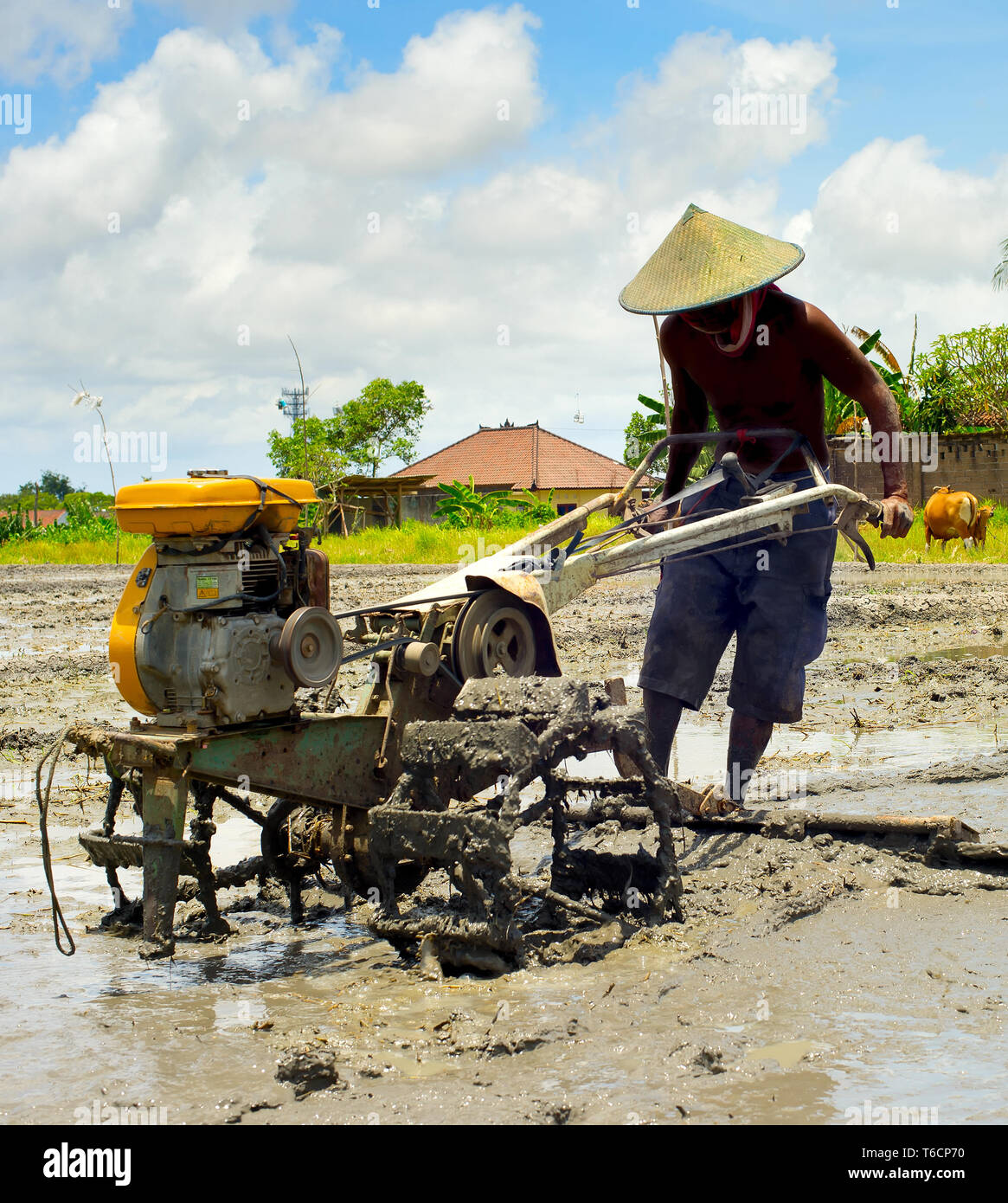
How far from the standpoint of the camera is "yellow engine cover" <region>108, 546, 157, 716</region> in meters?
3.73

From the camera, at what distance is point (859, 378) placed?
448 cm

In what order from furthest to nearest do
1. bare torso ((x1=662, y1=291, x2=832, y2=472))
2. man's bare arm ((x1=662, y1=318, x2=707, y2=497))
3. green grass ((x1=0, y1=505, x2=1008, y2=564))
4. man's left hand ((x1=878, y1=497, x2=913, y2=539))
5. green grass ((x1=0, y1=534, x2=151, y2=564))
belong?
green grass ((x1=0, y1=534, x2=151, y2=564)) < green grass ((x1=0, y1=505, x2=1008, y2=564)) < man's bare arm ((x1=662, y1=318, x2=707, y2=497)) < bare torso ((x1=662, y1=291, x2=832, y2=472)) < man's left hand ((x1=878, y1=497, x2=913, y2=539))

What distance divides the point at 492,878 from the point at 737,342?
2.23m

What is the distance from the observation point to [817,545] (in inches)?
179

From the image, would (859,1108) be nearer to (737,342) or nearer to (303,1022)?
(303,1022)

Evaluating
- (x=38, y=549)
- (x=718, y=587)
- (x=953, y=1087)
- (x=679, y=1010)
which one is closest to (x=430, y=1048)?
(x=679, y=1010)

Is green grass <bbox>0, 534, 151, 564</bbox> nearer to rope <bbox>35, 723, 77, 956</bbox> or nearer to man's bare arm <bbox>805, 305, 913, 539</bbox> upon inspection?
rope <bbox>35, 723, 77, 956</bbox>

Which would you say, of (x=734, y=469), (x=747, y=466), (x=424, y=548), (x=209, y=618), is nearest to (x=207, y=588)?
(x=209, y=618)

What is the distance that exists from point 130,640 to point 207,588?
0.30 m

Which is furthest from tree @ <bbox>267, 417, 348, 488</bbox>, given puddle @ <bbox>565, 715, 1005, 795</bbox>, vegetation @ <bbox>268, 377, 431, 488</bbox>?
puddle @ <bbox>565, 715, 1005, 795</bbox>

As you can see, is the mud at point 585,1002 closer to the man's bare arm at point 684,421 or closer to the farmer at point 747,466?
the farmer at point 747,466

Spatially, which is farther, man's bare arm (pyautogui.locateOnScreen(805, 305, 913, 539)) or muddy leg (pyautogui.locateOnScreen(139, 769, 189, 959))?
man's bare arm (pyautogui.locateOnScreen(805, 305, 913, 539))

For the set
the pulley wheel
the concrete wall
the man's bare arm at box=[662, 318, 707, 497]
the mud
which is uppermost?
the concrete wall

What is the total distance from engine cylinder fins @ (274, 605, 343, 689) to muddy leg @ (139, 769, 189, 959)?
480 mm
